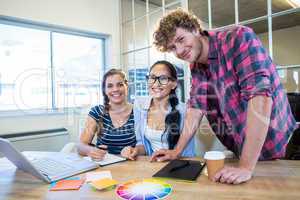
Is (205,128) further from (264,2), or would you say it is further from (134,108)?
(264,2)

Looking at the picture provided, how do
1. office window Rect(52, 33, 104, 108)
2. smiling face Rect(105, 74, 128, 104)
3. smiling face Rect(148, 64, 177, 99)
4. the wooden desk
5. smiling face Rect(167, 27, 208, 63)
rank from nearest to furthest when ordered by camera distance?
the wooden desk < smiling face Rect(167, 27, 208, 63) < smiling face Rect(148, 64, 177, 99) < smiling face Rect(105, 74, 128, 104) < office window Rect(52, 33, 104, 108)

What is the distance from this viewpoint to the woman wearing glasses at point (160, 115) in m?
1.65

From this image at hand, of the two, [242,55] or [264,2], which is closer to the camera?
[242,55]

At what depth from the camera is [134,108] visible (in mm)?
1887

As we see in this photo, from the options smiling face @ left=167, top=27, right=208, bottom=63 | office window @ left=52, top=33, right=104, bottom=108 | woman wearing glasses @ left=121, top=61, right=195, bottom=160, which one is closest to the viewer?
smiling face @ left=167, top=27, right=208, bottom=63

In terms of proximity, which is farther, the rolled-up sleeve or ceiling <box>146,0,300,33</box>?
ceiling <box>146,0,300,33</box>

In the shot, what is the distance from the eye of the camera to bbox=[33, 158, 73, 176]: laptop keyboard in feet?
3.42

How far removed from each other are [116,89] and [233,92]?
1.02m

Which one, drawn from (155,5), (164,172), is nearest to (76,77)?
(155,5)

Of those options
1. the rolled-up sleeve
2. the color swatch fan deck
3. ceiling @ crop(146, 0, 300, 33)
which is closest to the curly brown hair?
the rolled-up sleeve

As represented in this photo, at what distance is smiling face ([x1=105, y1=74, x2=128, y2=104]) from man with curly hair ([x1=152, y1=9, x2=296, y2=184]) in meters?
0.69

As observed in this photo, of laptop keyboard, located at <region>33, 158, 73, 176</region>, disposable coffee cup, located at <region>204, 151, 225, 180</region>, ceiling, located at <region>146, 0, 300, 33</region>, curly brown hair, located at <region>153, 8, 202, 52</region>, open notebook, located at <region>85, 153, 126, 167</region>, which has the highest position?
ceiling, located at <region>146, 0, 300, 33</region>

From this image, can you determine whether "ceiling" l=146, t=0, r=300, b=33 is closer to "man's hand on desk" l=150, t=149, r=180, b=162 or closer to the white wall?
the white wall

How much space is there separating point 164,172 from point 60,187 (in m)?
0.40
